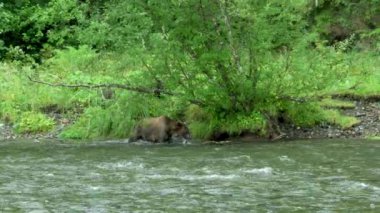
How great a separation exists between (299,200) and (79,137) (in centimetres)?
960

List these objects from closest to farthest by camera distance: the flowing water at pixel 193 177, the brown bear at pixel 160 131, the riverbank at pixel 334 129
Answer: the flowing water at pixel 193 177 → the brown bear at pixel 160 131 → the riverbank at pixel 334 129

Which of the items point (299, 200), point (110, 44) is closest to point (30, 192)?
point (299, 200)

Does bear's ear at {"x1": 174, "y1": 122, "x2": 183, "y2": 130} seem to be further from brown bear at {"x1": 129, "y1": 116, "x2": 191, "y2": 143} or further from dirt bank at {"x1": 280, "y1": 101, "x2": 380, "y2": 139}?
dirt bank at {"x1": 280, "y1": 101, "x2": 380, "y2": 139}

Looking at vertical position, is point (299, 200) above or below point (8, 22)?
below

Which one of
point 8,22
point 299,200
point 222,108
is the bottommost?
point 299,200

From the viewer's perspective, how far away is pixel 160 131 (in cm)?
1722

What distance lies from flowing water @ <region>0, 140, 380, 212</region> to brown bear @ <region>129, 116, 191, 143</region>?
74 cm

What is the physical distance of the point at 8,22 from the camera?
93.8 feet

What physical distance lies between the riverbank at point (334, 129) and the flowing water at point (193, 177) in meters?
1.14

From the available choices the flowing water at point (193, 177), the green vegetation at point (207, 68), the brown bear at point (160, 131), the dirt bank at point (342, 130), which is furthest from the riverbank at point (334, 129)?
the brown bear at point (160, 131)

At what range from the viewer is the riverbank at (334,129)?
17.3 m

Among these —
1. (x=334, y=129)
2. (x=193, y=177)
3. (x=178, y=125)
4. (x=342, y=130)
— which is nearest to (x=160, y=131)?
(x=178, y=125)

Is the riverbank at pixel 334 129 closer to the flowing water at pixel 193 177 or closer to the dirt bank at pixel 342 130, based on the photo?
the dirt bank at pixel 342 130

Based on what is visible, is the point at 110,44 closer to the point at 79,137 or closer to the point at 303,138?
the point at 79,137
